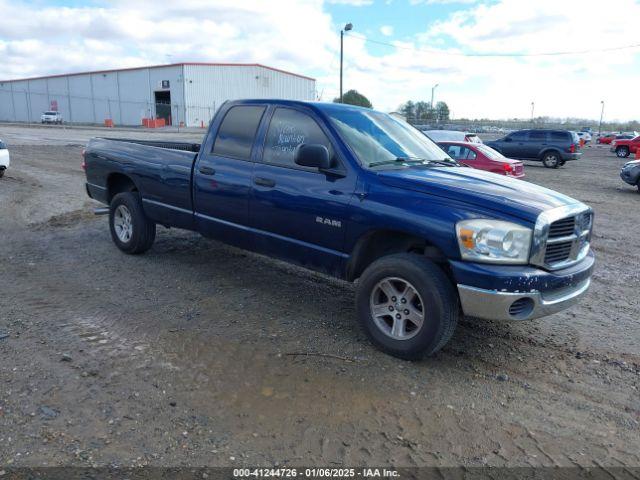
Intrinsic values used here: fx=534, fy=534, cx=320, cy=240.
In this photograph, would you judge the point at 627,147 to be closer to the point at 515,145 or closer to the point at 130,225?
the point at 515,145

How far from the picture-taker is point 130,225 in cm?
652

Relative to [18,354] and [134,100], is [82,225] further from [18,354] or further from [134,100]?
[134,100]

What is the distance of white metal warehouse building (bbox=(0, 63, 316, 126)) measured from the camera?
54906 millimetres

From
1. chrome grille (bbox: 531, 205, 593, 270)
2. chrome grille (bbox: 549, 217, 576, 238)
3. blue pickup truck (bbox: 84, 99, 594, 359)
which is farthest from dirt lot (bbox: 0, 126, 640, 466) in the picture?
chrome grille (bbox: 549, 217, 576, 238)

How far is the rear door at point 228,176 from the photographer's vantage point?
5.09m

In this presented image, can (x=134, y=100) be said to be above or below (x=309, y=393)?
above

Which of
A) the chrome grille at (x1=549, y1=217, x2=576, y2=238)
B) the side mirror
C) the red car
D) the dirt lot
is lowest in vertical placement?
the dirt lot

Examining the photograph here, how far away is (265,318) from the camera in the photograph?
4789mm

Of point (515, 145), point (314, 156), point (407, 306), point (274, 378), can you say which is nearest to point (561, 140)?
point (515, 145)

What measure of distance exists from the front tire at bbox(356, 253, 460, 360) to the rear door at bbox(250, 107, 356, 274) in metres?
0.42

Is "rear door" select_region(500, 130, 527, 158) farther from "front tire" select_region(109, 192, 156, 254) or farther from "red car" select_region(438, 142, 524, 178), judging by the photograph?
"front tire" select_region(109, 192, 156, 254)

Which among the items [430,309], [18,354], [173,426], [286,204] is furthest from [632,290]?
[18,354]

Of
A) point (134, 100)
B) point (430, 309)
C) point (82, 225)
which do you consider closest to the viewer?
point (430, 309)

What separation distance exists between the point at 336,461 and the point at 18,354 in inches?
101
